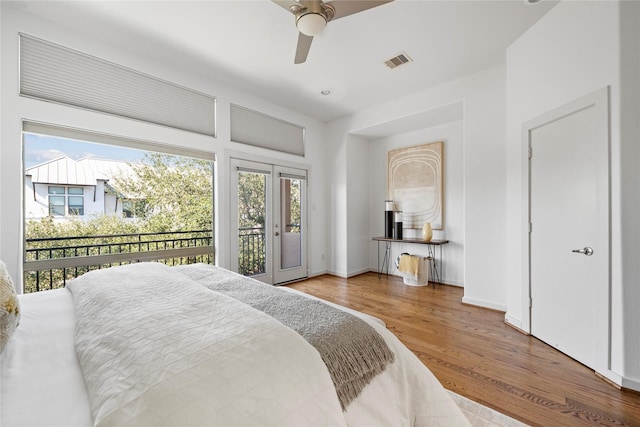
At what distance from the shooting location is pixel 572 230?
2.15m

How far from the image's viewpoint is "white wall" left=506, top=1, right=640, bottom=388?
1734 mm

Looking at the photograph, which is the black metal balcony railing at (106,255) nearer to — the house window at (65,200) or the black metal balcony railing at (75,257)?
the black metal balcony railing at (75,257)

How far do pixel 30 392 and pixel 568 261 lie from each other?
3221mm

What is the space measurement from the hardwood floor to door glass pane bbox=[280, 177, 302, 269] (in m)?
1.40

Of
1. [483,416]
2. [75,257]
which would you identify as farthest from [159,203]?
[483,416]

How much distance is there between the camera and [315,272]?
4.89m

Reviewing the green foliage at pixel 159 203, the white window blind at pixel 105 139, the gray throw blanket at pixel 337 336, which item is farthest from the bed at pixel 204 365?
the green foliage at pixel 159 203

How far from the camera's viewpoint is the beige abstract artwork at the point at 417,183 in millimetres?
4332

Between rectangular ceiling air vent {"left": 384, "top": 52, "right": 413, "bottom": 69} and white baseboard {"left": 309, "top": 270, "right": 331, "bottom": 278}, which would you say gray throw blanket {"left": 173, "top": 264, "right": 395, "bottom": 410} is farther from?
white baseboard {"left": 309, "top": 270, "right": 331, "bottom": 278}

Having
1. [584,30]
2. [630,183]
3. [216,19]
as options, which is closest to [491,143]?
[584,30]

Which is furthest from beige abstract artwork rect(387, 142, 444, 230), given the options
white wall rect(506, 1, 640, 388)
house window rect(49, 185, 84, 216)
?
house window rect(49, 185, 84, 216)

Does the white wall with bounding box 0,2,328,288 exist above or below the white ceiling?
below

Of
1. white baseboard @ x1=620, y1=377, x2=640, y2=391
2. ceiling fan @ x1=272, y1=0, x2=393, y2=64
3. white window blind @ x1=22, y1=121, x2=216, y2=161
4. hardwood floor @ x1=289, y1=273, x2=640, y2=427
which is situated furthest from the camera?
white window blind @ x1=22, y1=121, x2=216, y2=161

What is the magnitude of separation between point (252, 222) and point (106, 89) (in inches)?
88.9
